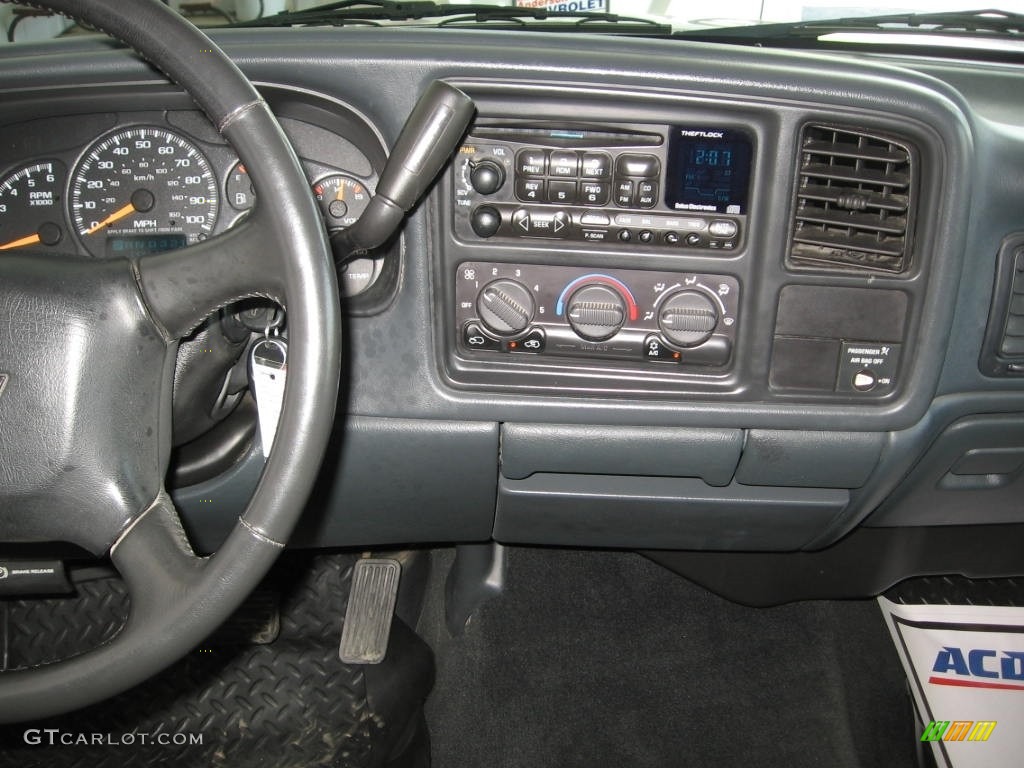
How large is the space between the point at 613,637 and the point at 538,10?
1.35m

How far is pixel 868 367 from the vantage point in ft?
4.12

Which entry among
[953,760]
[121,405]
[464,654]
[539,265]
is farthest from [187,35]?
→ [953,760]

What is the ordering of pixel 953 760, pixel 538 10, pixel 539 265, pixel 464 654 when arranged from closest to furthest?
pixel 539 265 → pixel 538 10 → pixel 953 760 → pixel 464 654

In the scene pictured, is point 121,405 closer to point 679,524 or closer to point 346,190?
point 346,190

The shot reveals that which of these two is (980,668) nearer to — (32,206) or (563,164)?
(563,164)

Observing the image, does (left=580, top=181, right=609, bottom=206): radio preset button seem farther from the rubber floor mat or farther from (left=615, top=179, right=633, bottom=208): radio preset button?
the rubber floor mat

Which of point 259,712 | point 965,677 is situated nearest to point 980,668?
point 965,677

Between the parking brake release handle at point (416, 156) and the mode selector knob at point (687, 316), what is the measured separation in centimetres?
41

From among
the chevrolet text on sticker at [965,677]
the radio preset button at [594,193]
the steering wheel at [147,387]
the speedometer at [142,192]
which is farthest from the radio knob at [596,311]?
the chevrolet text on sticker at [965,677]

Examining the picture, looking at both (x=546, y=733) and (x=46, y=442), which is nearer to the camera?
(x=46, y=442)

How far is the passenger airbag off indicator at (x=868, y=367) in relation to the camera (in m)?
1.25

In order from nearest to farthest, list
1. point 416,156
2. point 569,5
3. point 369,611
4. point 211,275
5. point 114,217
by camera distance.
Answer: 1. point 211,275
2. point 416,156
3. point 114,217
4. point 569,5
5. point 369,611

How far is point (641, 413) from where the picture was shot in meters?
1.28

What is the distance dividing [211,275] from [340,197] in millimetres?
416
